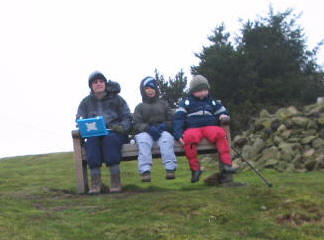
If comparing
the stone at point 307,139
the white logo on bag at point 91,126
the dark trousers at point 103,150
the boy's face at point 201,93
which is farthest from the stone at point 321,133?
the white logo on bag at point 91,126

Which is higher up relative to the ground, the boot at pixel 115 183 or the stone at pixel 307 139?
the stone at pixel 307 139

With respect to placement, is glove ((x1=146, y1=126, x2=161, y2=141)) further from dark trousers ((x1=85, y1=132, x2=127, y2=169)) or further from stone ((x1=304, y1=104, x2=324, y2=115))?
stone ((x1=304, y1=104, x2=324, y2=115))

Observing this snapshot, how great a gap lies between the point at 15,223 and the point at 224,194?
8.04 ft

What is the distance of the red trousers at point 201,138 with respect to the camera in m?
7.54

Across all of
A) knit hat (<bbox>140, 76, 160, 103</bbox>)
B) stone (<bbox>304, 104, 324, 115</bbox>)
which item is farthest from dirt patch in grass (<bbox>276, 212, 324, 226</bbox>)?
stone (<bbox>304, 104, 324, 115</bbox>)

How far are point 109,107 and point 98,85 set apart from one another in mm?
371

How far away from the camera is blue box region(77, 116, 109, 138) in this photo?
771 centimetres

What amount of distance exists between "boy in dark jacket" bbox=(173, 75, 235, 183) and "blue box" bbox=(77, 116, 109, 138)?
3.32 feet

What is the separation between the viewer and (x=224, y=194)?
6531 millimetres

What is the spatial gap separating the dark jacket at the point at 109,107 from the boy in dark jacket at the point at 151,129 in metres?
0.24

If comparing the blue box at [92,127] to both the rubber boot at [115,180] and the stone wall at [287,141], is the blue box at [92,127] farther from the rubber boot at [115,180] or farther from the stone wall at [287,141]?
the stone wall at [287,141]

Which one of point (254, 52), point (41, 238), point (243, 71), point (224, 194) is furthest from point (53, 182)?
point (254, 52)

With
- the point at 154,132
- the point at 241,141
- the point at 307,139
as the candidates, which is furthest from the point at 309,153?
the point at 154,132

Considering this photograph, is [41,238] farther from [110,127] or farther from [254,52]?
[254,52]
